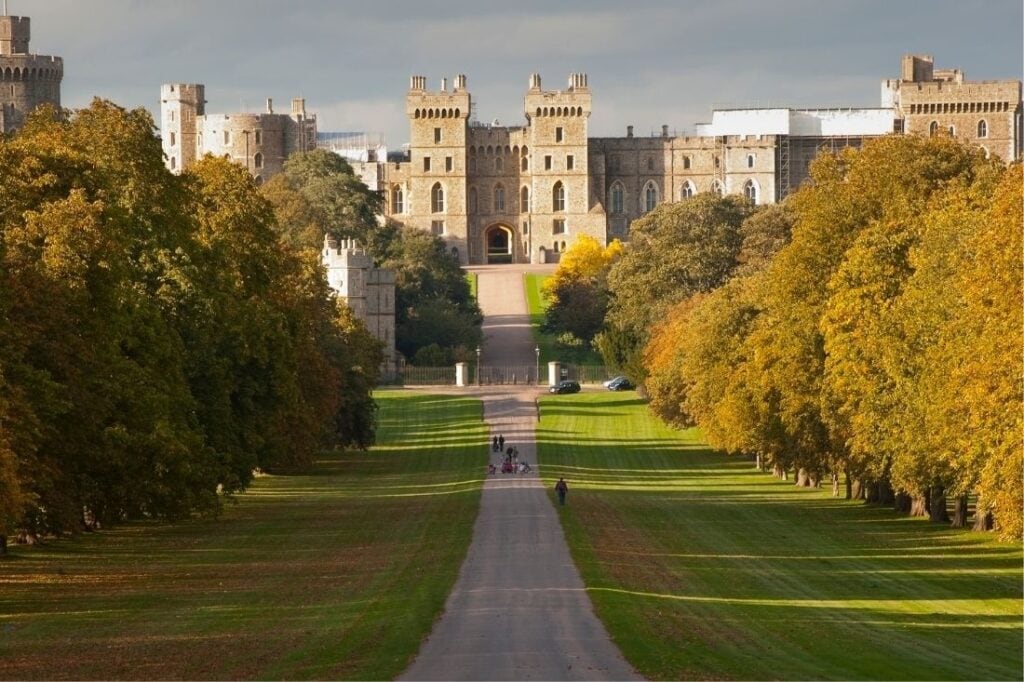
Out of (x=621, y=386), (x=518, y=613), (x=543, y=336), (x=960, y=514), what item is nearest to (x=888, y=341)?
(x=960, y=514)

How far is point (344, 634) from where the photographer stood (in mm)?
26766

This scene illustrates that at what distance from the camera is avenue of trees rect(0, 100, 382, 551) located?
36.2m

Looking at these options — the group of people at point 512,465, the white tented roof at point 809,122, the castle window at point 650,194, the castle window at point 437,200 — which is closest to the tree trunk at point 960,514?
the group of people at point 512,465

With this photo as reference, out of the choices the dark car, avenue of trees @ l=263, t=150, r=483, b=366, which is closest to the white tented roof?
avenue of trees @ l=263, t=150, r=483, b=366

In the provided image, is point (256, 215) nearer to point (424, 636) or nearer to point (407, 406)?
point (424, 636)

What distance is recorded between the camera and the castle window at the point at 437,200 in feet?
473

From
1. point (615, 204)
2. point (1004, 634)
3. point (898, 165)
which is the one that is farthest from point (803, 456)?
point (615, 204)

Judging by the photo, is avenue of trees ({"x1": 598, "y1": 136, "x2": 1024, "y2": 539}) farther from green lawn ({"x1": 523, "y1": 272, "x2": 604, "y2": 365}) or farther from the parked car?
green lawn ({"x1": 523, "y1": 272, "x2": 604, "y2": 365})

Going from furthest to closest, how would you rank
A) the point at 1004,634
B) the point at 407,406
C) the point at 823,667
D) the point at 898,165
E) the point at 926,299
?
the point at 407,406
the point at 898,165
the point at 926,299
the point at 1004,634
the point at 823,667

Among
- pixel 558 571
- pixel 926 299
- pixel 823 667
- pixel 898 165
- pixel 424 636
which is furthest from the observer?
pixel 898 165

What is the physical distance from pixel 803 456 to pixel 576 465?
55.3 feet

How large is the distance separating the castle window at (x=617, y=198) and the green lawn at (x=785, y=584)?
87299 millimetres

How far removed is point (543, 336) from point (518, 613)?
82123 mm

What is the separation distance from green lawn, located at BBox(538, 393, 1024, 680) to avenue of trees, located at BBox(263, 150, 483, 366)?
39.8 metres
